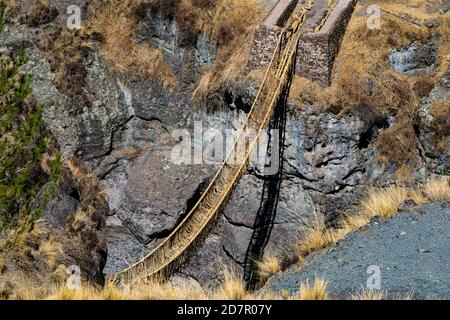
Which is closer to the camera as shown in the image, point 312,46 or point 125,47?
point 312,46

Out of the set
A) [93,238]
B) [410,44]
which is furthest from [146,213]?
[410,44]

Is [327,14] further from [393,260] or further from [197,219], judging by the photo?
[393,260]

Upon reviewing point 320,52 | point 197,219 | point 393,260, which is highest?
point 320,52

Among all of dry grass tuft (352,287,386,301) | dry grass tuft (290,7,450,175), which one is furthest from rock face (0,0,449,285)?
dry grass tuft (352,287,386,301)

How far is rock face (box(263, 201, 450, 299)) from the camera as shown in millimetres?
8789

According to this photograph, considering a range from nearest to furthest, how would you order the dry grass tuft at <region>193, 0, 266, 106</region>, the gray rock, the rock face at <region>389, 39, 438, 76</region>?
the rock face at <region>389, 39, 438, 76</region> < the gray rock < the dry grass tuft at <region>193, 0, 266, 106</region>

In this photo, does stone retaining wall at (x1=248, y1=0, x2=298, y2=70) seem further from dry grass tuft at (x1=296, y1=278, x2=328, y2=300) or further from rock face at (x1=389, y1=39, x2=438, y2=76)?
dry grass tuft at (x1=296, y1=278, x2=328, y2=300)

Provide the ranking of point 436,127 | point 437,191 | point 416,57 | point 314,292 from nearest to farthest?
point 314,292
point 437,191
point 436,127
point 416,57

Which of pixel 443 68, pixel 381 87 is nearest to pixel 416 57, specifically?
pixel 443 68

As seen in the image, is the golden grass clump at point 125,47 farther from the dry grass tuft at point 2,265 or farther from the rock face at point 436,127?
the dry grass tuft at point 2,265

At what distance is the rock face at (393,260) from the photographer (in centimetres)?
879

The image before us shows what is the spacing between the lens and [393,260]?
958 centimetres

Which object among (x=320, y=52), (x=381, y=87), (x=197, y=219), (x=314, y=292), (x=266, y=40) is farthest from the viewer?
(x=381, y=87)
